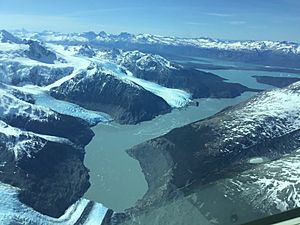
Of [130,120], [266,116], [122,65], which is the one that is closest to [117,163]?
[130,120]

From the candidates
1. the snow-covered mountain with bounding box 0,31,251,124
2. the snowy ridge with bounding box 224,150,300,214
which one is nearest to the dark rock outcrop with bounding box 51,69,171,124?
the snow-covered mountain with bounding box 0,31,251,124

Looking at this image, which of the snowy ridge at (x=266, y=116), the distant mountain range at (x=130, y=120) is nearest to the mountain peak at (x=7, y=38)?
the distant mountain range at (x=130, y=120)

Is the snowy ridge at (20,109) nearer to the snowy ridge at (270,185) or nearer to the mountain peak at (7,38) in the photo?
the mountain peak at (7,38)

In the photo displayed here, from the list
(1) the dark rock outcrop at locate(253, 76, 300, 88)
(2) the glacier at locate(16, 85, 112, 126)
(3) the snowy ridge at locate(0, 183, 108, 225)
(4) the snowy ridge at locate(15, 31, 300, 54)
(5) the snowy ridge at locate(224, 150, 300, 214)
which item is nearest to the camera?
(3) the snowy ridge at locate(0, 183, 108, 225)

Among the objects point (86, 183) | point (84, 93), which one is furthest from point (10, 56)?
point (86, 183)

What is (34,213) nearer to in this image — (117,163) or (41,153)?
(41,153)

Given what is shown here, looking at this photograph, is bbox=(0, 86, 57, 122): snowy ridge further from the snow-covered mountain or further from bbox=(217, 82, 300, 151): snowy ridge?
bbox=(217, 82, 300, 151): snowy ridge
